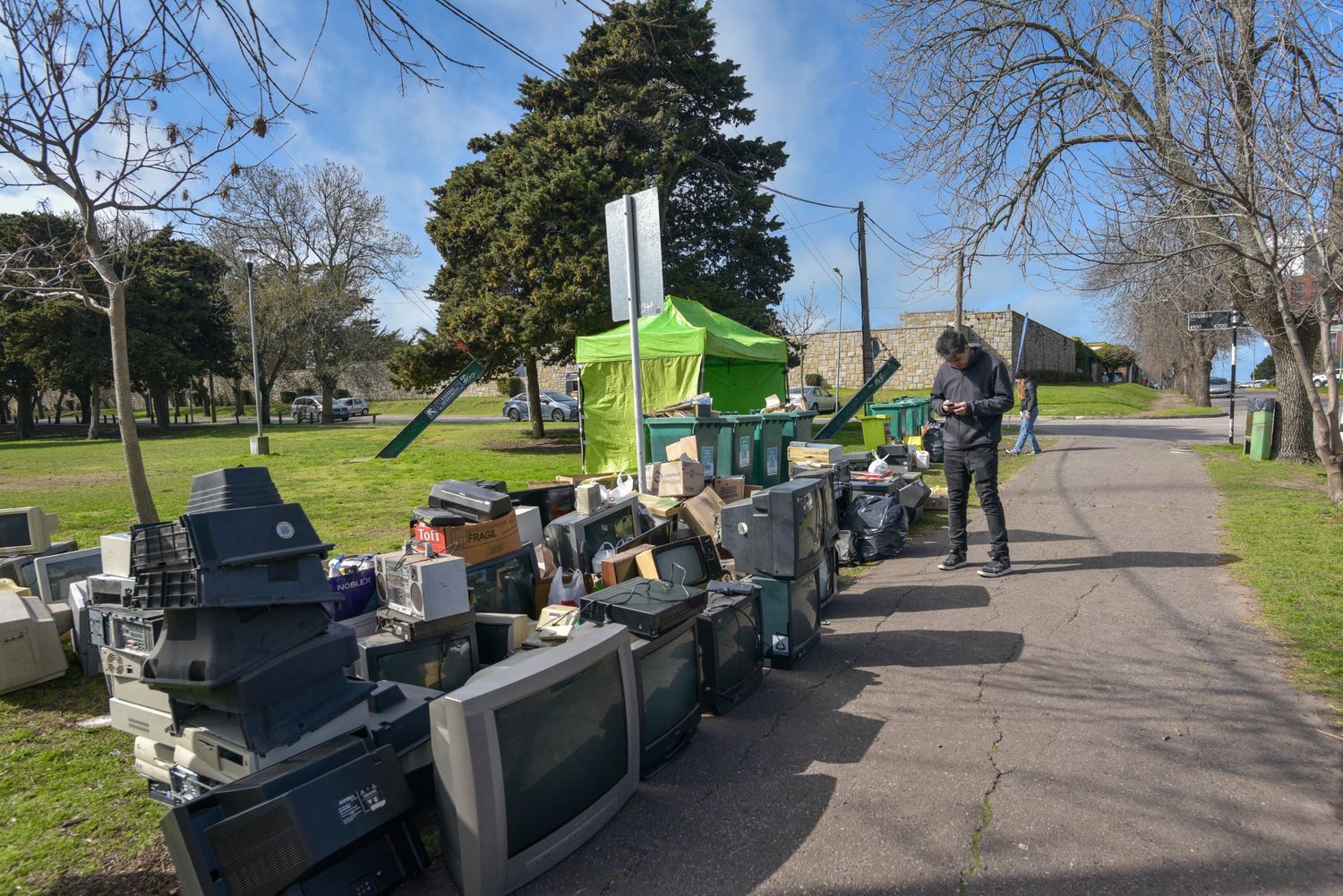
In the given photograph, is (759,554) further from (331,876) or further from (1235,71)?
(1235,71)

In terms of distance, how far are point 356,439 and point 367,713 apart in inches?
836

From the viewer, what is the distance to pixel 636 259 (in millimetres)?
6219

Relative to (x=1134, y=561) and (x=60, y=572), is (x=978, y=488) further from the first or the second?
(x=60, y=572)

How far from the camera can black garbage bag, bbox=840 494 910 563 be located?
6.82 m

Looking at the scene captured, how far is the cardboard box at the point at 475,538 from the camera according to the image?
409 cm

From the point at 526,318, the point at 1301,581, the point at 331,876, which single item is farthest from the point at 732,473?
the point at 526,318

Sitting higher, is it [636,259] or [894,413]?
[636,259]

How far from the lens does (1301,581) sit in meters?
5.29

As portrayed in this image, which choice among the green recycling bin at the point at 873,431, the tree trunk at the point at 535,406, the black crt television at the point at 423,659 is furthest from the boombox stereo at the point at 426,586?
the tree trunk at the point at 535,406

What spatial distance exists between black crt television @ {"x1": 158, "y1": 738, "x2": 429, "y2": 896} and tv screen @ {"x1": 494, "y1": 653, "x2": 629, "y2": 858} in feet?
1.31

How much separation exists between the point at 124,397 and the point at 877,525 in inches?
245

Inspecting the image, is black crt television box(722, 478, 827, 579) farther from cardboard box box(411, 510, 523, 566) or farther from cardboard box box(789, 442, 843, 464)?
cardboard box box(789, 442, 843, 464)

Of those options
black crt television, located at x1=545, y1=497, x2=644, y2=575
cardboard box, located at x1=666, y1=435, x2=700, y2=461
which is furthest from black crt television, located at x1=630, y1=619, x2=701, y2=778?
cardboard box, located at x1=666, y1=435, x2=700, y2=461

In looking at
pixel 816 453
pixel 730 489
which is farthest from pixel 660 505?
pixel 816 453
